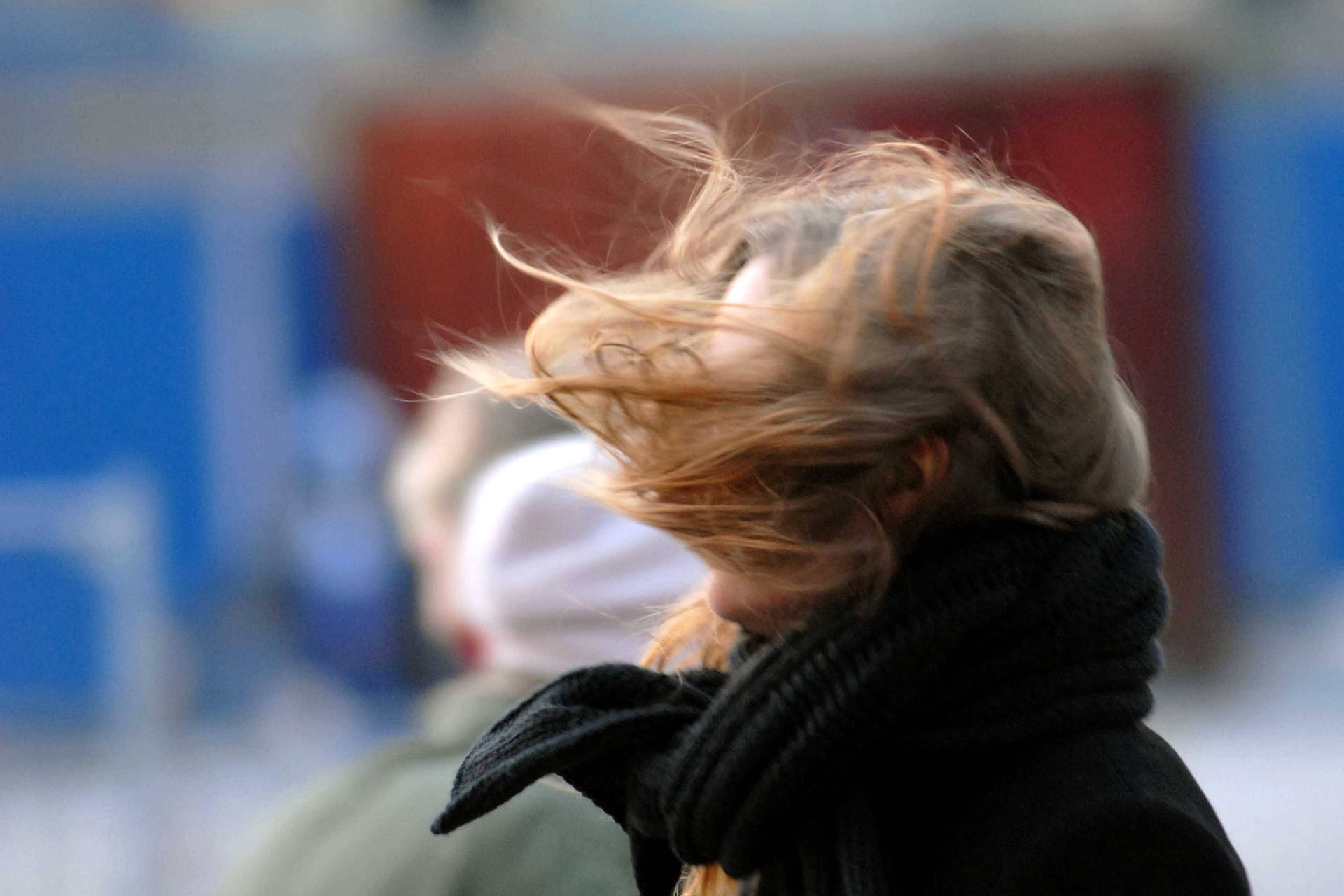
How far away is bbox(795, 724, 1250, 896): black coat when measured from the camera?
99 centimetres

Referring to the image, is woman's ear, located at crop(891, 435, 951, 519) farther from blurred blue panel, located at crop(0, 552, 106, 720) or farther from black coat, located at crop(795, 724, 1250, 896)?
blurred blue panel, located at crop(0, 552, 106, 720)

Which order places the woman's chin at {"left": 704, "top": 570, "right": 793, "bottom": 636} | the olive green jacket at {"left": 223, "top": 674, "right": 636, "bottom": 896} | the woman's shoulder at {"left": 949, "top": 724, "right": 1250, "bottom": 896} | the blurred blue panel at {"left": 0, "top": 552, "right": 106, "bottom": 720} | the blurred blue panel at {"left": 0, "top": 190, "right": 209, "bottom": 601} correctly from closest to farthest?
the woman's shoulder at {"left": 949, "top": 724, "right": 1250, "bottom": 896}
the woman's chin at {"left": 704, "top": 570, "right": 793, "bottom": 636}
the olive green jacket at {"left": 223, "top": 674, "right": 636, "bottom": 896}
the blurred blue panel at {"left": 0, "top": 552, "right": 106, "bottom": 720}
the blurred blue panel at {"left": 0, "top": 190, "right": 209, "bottom": 601}

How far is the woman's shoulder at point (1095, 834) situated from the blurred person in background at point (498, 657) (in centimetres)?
52

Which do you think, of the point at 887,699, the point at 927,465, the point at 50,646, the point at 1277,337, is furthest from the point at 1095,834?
the point at 1277,337

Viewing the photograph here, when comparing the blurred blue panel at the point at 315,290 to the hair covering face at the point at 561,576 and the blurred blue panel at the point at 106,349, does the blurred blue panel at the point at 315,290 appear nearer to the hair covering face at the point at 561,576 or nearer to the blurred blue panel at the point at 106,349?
the blurred blue panel at the point at 106,349

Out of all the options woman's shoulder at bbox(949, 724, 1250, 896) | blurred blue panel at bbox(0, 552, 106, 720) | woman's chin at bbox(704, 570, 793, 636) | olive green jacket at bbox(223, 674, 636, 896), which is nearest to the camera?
woman's shoulder at bbox(949, 724, 1250, 896)

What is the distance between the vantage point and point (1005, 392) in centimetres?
108

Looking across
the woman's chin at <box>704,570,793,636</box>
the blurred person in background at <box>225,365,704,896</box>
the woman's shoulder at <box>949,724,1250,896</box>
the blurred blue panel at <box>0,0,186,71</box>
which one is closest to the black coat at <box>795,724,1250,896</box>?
the woman's shoulder at <box>949,724,1250,896</box>

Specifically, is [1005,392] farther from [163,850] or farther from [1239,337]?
[1239,337]

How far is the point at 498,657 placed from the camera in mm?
1815

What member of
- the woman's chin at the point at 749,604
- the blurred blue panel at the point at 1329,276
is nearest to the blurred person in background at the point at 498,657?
the woman's chin at the point at 749,604

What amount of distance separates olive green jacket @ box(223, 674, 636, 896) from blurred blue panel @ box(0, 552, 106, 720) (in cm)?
601

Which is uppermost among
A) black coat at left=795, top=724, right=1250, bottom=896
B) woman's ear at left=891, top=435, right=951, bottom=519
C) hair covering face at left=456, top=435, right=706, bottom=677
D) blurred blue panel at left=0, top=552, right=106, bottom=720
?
woman's ear at left=891, top=435, right=951, bottom=519

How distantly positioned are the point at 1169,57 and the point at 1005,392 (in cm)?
848
